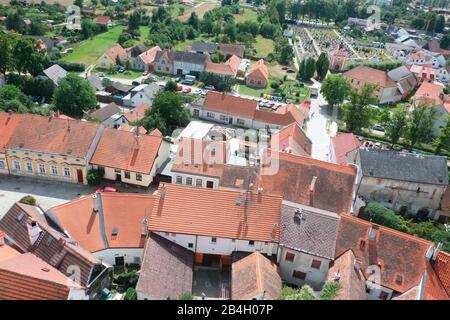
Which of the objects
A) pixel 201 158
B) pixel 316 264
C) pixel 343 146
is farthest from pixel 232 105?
pixel 316 264

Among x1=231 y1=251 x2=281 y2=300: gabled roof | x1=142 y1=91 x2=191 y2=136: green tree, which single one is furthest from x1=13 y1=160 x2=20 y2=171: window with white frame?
x1=231 y1=251 x2=281 y2=300: gabled roof

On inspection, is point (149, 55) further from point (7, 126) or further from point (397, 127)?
point (397, 127)

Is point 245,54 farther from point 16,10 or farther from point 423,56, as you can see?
point 16,10

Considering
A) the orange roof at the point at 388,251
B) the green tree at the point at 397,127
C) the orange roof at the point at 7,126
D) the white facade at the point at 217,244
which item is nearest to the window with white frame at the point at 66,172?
the orange roof at the point at 7,126

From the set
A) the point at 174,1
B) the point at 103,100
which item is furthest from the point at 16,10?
the point at 103,100

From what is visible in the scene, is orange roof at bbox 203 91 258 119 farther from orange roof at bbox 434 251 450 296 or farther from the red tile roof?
orange roof at bbox 434 251 450 296
